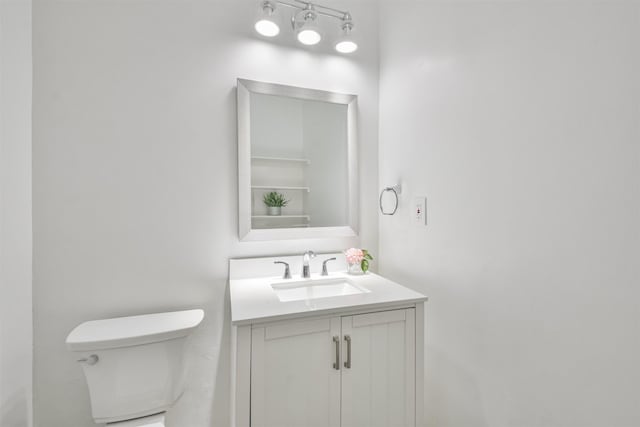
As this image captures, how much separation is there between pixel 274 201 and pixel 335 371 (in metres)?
0.90

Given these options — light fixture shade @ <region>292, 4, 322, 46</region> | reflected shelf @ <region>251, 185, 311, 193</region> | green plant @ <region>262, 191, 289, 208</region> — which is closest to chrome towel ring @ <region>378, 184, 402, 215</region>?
reflected shelf @ <region>251, 185, 311, 193</region>

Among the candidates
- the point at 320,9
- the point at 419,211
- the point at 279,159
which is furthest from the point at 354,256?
the point at 320,9

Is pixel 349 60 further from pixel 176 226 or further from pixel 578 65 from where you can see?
pixel 176 226

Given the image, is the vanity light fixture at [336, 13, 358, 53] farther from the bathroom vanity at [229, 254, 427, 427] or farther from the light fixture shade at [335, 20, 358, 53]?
the bathroom vanity at [229, 254, 427, 427]

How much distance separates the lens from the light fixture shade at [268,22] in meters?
1.47

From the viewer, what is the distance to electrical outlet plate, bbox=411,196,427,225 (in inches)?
57.6

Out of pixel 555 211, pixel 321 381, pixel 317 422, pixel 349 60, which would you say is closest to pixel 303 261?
pixel 321 381

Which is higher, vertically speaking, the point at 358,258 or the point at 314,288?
the point at 358,258

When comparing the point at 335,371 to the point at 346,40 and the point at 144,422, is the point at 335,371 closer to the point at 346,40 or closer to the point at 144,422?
the point at 144,422

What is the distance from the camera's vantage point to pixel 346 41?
1647 mm

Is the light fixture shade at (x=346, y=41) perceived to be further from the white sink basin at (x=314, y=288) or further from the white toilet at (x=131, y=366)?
the white toilet at (x=131, y=366)

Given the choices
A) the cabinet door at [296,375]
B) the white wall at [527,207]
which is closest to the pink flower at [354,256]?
the white wall at [527,207]

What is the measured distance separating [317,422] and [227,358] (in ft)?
2.13

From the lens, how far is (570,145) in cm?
86
